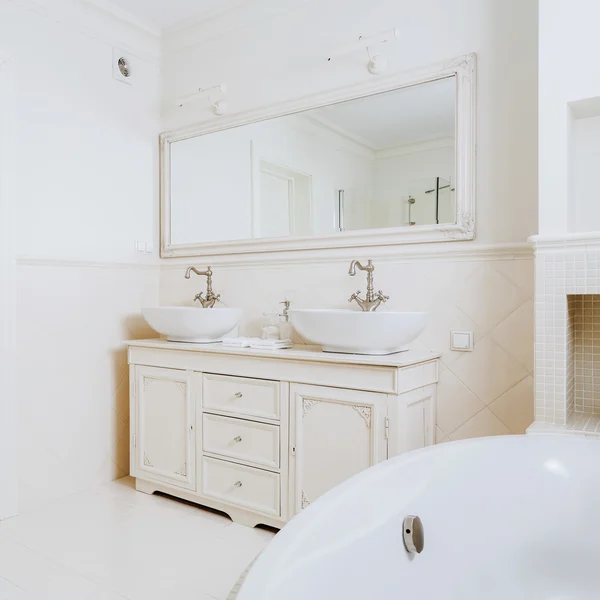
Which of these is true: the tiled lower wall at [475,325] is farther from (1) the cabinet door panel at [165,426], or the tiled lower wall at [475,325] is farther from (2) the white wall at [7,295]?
(2) the white wall at [7,295]

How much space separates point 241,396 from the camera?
2.32 m

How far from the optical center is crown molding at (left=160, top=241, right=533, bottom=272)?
209cm

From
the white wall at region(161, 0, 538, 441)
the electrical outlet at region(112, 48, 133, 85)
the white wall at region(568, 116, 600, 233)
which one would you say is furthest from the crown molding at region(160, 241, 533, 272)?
the electrical outlet at region(112, 48, 133, 85)

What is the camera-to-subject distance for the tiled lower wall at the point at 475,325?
206 cm

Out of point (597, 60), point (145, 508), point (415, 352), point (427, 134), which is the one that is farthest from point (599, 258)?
point (145, 508)

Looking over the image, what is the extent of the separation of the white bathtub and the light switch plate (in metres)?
0.69

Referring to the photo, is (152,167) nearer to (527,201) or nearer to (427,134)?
(427,134)

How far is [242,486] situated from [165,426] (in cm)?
54

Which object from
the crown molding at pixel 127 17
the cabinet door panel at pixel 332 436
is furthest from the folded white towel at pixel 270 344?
the crown molding at pixel 127 17

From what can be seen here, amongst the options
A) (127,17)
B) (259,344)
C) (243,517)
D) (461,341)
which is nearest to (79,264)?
(259,344)

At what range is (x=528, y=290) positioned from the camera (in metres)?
2.04

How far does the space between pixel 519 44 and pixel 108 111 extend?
2.07m

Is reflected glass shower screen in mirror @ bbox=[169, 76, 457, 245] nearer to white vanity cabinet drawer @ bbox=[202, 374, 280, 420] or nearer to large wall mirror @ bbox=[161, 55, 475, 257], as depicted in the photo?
large wall mirror @ bbox=[161, 55, 475, 257]

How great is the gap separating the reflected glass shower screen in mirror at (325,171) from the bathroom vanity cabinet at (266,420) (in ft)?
2.15
